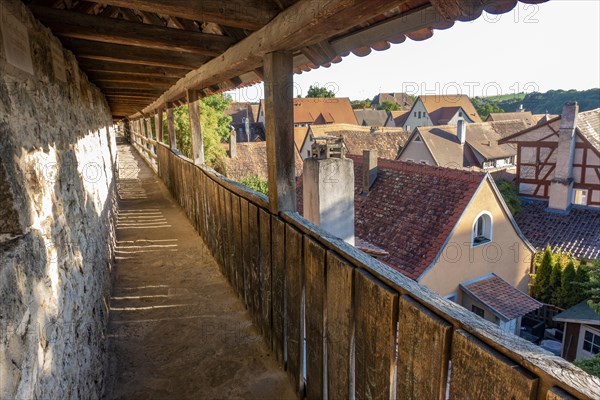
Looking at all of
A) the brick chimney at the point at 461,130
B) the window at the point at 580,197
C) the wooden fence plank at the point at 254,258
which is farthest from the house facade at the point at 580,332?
the brick chimney at the point at 461,130

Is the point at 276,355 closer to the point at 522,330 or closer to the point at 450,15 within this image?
the point at 450,15

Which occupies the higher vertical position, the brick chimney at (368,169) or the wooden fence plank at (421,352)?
the wooden fence plank at (421,352)

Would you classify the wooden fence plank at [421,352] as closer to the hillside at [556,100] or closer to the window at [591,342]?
the window at [591,342]

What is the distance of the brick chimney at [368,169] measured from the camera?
38.2ft

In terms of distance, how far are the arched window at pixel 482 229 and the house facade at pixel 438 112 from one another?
109 ft

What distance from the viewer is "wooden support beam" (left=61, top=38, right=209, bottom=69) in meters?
3.05

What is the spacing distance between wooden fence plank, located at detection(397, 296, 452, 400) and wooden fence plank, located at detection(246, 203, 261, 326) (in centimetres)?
165

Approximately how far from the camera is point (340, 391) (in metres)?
1.88

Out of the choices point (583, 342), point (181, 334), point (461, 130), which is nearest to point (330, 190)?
point (181, 334)

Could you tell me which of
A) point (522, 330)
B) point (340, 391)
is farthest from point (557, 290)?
point (340, 391)

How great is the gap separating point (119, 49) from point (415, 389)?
10.7ft

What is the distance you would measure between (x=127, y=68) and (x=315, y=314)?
3695mm

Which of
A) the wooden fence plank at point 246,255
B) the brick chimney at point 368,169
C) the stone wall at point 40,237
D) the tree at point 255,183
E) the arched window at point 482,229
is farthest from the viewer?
the tree at point 255,183

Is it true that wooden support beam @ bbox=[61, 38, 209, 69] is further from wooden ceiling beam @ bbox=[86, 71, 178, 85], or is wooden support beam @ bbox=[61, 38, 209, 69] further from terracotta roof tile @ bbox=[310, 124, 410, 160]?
terracotta roof tile @ bbox=[310, 124, 410, 160]
